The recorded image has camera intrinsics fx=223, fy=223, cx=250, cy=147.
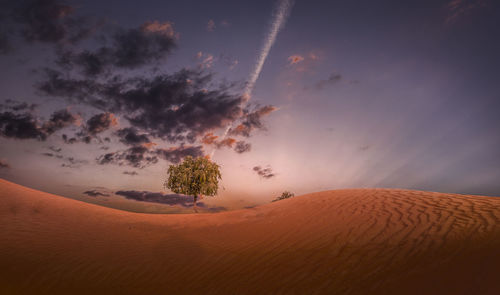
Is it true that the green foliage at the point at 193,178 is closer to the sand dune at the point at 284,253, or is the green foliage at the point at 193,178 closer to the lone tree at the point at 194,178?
the lone tree at the point at 194,178

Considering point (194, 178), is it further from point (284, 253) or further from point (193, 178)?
point (284, 253)

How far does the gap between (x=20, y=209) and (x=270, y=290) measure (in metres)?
13.7

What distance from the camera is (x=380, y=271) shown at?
4.30 m

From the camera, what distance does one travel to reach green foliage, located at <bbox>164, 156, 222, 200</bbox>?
24.4 m

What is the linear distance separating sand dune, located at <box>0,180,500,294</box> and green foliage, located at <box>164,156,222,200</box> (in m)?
14.1

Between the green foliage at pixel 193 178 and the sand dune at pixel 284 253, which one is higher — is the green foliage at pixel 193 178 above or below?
above

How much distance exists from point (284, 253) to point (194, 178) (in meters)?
20.0

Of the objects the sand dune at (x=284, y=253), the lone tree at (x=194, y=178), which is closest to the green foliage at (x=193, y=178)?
the lone tree at (x=194, y=178)

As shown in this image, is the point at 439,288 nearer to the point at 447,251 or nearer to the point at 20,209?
the point at 447,251

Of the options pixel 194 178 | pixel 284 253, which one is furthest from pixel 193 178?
pixel 284 253

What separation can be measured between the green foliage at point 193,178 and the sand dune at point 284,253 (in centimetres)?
1410

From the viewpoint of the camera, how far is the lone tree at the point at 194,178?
24.4 metres

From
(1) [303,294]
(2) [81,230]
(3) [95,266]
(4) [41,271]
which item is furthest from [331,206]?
(2) [81,230]

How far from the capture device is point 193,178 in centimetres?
2467
